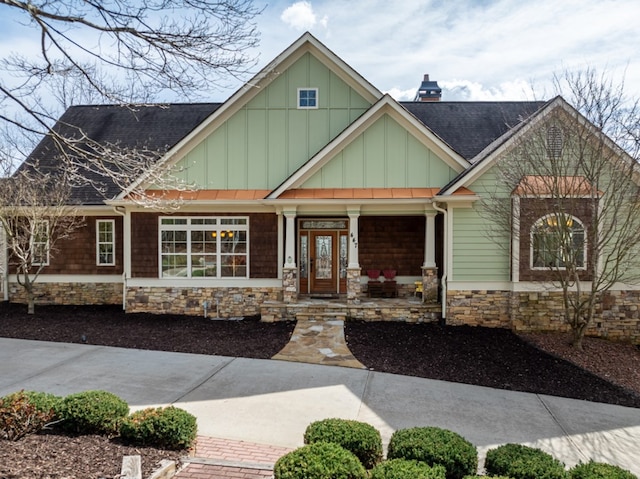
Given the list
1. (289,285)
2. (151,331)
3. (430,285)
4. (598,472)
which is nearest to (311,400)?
(598,472)

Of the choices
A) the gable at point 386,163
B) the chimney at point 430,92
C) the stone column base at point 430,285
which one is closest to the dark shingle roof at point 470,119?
the gable at point 386,163

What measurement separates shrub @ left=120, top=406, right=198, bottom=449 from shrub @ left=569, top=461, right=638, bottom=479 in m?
3.63

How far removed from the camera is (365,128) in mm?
11578

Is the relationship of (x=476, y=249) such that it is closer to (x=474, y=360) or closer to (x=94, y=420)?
(x=474, y=360)

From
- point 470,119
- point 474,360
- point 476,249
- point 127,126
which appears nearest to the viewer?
point 474,360

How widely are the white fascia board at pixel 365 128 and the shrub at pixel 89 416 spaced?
743cm

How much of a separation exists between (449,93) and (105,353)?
2359 cm

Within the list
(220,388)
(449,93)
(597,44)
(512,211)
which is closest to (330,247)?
(512,211)

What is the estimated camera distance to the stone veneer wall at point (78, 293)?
1399 centimetres

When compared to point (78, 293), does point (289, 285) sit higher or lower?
higher

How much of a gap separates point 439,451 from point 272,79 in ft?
35.1

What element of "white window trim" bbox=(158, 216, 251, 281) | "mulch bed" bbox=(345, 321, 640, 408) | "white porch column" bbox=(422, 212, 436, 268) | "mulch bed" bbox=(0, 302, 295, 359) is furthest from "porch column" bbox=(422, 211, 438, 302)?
"white window trim" bbox=(158, 216, 251, 281)

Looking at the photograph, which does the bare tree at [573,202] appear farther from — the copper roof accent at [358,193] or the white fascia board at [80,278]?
the white fascia board at [80,278]

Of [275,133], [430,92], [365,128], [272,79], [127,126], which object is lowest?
[365,128]
